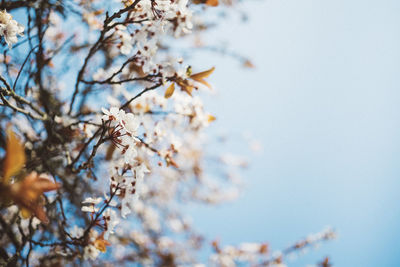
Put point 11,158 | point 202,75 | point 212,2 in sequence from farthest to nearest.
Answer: point 212,2
point 202,75
point 11,158

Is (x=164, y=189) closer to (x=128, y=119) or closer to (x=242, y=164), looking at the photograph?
(x=242, y=164)

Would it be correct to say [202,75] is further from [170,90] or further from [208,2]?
[208,2]

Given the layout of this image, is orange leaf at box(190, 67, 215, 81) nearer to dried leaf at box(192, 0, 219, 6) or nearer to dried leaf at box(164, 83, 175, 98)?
dried leaf at box(164, 83, 175, 98)

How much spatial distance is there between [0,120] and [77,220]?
934 millimetres

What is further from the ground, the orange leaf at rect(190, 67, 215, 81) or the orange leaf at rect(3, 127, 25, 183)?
the orange leaf at rect(190, 67, 215, 81)

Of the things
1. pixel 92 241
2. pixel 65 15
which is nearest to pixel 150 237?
pixel 92 241

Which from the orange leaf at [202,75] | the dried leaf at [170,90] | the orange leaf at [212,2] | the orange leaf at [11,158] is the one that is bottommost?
the orange leaf at [11,158]

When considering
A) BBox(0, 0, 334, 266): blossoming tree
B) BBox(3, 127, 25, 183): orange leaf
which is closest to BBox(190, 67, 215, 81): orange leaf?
BBox(0, 0, 334, 266): blossoming tree

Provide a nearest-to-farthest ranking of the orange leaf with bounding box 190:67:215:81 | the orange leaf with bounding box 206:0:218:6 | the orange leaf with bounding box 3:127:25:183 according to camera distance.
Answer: the orange leaf with bounding box 3:127:25:183 < the orange leaf with bounding box 190:67:215:81 < the orange leaf with bounding box 206:0:218:6

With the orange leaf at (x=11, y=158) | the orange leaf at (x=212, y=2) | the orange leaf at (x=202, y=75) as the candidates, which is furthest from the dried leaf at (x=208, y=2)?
the orange leaf at (x=11, y=158)

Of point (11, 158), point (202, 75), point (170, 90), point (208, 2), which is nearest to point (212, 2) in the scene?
point (208, 2)

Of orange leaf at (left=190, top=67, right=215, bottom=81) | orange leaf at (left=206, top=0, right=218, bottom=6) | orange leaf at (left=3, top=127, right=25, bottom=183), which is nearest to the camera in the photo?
orange leaf at (left=3, top=127, right=25, bottom=183)

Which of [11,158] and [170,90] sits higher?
[170,90]

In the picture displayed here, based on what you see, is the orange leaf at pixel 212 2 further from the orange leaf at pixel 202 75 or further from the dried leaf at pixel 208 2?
the orange leaf at pixel 202 75
